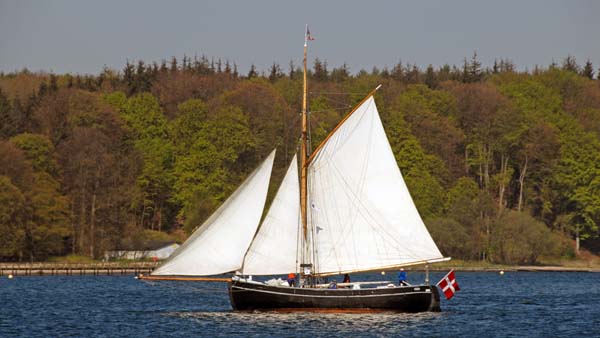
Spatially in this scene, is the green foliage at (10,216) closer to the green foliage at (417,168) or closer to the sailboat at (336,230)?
the green foliage at (417,168)

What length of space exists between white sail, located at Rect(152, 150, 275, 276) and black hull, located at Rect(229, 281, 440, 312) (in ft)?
8.22

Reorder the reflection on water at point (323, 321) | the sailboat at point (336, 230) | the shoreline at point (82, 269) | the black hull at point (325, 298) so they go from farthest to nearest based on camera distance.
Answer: the shoreline at point (82, 269) → the black hull at point (325, 298) → the sailboat at point (336, 230) → the reflection on water at point (323, 321)

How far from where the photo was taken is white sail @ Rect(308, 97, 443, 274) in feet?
220

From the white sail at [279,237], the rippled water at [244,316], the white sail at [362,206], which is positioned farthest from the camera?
the white sail at [362,206]

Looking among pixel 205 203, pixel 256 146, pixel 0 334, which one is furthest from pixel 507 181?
pixel 0 334

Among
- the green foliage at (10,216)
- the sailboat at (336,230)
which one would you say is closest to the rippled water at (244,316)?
the sailboat at (336,230)

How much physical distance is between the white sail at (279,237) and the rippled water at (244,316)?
2417 millimetres

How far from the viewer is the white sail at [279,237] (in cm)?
6569

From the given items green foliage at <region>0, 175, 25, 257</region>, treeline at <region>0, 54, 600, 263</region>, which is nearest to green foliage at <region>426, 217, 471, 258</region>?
treeline at <region>0, 54, 600, 263</region>

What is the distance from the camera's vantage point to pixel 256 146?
164 meters

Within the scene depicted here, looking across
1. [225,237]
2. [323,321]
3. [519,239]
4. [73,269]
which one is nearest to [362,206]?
[323,321]

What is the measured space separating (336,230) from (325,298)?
12.5 feet

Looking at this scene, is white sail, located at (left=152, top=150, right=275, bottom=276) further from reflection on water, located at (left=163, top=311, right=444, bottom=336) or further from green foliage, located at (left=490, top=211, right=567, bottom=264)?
green foliage, located at (left=490, top=211, right=567, bottom=264)

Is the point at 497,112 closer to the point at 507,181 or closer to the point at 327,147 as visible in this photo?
the point at 507,181
